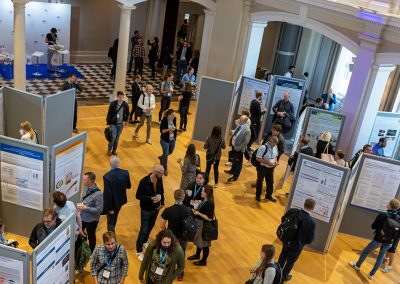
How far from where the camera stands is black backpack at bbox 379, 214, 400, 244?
7000 millimetres

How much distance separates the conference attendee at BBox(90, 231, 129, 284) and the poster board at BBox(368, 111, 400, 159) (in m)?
7.06

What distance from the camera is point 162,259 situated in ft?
17.1

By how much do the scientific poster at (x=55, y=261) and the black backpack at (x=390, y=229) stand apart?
453 centimetres

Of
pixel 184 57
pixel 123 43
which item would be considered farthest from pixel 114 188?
pixel 184 57

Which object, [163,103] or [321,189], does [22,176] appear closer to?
[321,189]

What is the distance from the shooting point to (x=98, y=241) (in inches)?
283

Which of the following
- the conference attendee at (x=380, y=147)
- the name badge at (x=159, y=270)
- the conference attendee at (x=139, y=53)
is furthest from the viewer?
the conference attendee at (x=139, y=53)

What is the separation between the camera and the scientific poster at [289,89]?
1138 cm

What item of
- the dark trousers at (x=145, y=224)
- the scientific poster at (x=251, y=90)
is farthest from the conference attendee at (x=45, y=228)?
the scientific poster at (x=251, y=90)

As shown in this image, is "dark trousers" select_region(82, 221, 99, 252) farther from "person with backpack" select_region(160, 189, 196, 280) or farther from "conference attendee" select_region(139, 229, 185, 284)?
"conference attendee" select_region(139, 229, 185, 284)

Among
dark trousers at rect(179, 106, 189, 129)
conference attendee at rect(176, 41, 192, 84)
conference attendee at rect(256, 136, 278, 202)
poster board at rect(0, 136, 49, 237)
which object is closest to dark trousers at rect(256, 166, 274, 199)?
conference attendee at rect(256, 136, 278, 202)

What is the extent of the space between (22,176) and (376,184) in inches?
225

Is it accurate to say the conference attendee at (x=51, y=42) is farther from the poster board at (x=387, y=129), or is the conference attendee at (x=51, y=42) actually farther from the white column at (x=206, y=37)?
the poster board at (x=387, y=129)

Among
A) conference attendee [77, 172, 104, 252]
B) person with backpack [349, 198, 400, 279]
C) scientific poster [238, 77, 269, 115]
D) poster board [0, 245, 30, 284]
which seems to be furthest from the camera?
scientific poster [238, 77, 269, 115]
